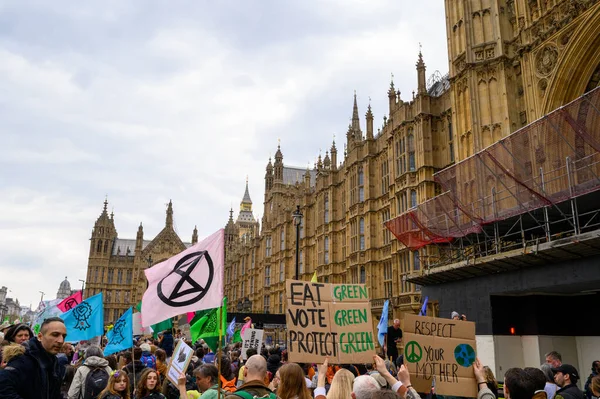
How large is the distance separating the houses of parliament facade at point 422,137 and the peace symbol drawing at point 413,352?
1373 cm

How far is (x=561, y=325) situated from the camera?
14961mm

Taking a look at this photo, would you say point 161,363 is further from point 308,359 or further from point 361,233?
point 361,233

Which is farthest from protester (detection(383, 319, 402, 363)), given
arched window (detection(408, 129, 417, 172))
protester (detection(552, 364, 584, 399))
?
arched window (detection(408, 129, 417, 172))

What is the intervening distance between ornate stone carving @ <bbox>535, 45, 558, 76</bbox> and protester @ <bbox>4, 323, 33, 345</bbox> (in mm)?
17994

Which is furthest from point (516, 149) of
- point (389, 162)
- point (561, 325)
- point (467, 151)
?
point (389, 162)

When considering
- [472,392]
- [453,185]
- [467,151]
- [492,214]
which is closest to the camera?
[472,392]

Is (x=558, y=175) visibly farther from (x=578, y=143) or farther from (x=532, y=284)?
(x=532, y=284)

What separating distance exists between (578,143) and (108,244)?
8793cm

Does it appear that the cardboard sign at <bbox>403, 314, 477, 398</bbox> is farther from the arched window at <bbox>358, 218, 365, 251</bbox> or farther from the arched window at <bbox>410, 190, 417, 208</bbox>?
the arched window at <bbox>358, 218, 365, 251</bbox>

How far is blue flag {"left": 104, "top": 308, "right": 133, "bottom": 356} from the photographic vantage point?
31.3 ft

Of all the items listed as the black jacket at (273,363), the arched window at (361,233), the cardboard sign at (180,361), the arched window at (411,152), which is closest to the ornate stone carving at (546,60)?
the arched window at (411,152)

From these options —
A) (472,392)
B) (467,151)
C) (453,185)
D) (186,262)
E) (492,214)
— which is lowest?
(472,392)

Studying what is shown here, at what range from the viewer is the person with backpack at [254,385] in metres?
4.29

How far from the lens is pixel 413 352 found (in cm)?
559
